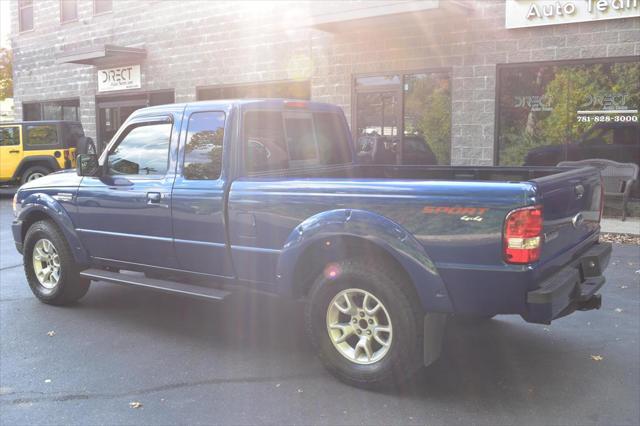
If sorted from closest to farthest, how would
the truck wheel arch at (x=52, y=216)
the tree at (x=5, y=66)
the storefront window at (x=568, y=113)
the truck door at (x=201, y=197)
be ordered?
1. the truck door at (x=201, y=197)
2. the truck wheel arch at (x=52, y=216)
3. the storefront window at (x=568, y=113)
4. the tree at (x=5, y=66)

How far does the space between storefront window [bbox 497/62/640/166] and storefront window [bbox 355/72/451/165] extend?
1.21 meters

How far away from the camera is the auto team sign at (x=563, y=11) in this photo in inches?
403

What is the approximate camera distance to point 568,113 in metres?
11.2

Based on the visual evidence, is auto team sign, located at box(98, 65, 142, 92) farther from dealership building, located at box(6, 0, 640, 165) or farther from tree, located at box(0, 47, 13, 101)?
tree, located at box(0, 47, 13, 101)

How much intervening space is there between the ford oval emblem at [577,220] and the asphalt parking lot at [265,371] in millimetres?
1015

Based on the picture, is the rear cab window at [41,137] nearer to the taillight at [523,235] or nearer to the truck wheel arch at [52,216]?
the truck wheel arch at [52,216]

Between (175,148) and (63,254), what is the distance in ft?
5.62

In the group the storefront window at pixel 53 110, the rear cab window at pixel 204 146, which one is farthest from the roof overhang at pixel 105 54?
the rear cab window at pixel 204 146

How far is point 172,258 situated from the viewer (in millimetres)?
4969

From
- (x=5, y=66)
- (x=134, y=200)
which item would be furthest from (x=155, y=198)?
(x=5, y=66)

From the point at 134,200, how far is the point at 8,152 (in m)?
11.9

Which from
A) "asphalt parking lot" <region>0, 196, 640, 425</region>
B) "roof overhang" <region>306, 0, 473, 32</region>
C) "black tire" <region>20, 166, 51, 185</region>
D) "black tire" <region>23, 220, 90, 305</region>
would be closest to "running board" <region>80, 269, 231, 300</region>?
"black tire" <region>23, 220, 90, 305</region>

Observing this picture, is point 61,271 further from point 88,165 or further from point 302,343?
point 302,343

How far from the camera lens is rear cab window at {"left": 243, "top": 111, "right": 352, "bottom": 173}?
4770 mm
